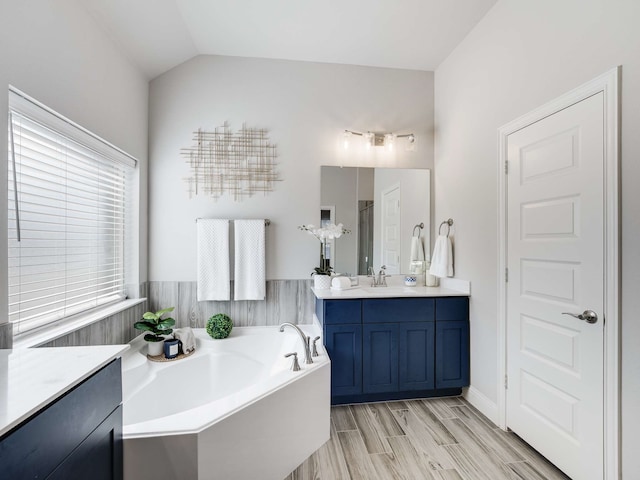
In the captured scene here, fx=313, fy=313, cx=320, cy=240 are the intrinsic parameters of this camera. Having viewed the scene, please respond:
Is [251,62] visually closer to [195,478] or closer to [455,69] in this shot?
[455,69]

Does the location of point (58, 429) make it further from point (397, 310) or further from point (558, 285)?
point (558, 285)

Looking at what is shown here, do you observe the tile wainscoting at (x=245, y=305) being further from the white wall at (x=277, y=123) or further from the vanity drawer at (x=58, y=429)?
the vanity drawer at (x=58, y=429)

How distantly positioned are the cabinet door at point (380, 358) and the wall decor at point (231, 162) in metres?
1.47

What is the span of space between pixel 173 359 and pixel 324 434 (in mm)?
1140

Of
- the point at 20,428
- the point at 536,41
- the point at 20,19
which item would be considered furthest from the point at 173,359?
the point at 536,41

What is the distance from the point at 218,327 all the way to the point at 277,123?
1782mm

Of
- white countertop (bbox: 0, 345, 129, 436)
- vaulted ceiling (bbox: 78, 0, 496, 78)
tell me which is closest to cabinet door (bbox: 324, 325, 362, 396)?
white countertop (bbox: 0, 345, 129, 436)

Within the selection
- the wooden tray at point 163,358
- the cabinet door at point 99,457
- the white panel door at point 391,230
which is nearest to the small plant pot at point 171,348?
the wooden tray at point 163,358

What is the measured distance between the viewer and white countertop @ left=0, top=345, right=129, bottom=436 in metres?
0.77

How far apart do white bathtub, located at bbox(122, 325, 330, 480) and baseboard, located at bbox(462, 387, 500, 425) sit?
118 cm

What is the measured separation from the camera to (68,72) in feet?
5.42

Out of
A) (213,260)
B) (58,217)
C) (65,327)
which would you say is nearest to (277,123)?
(213,260)

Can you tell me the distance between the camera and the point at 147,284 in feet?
8.66

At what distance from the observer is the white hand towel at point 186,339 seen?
228 centimetres
